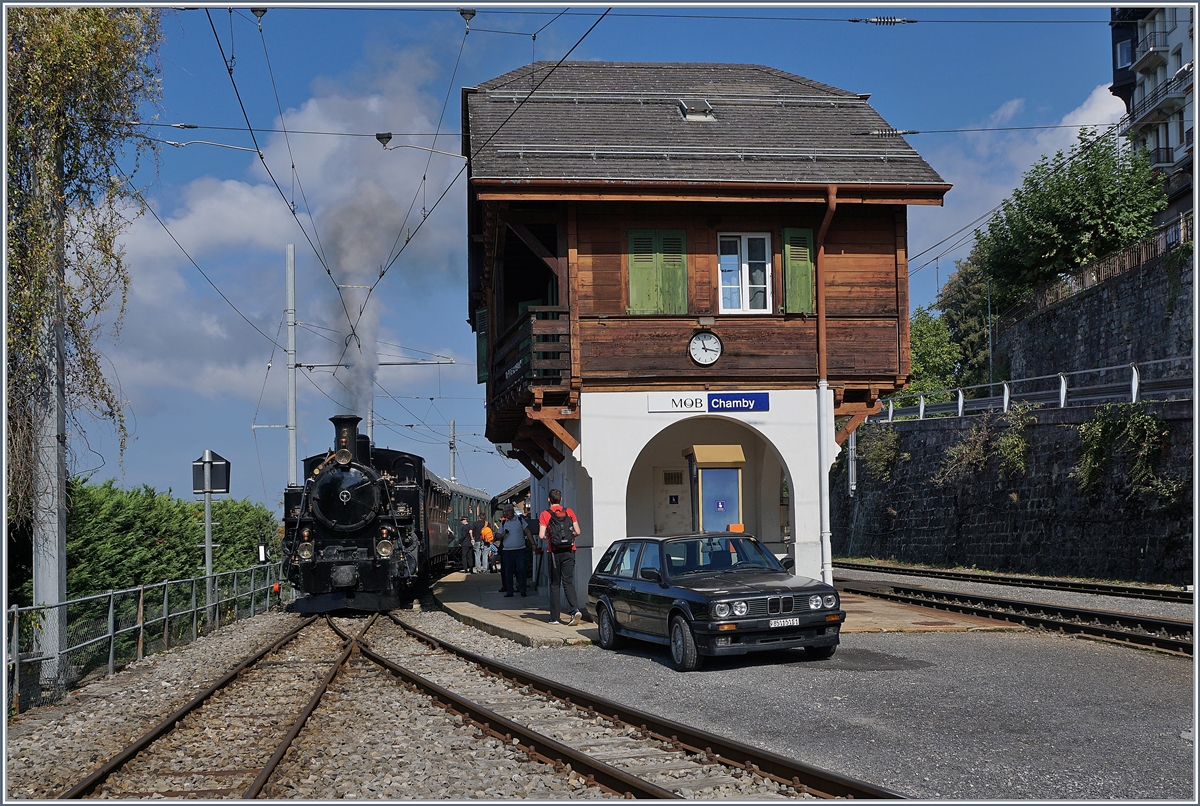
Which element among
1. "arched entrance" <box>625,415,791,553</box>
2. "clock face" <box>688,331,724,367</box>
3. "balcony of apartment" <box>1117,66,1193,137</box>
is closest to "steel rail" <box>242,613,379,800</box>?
"arched entrance" <box>625,415,791,553</box>

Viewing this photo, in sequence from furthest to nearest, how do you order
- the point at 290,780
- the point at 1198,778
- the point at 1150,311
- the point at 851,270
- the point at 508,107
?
the point at 1150,311 → the point at 508,107 → the point at 851,270 → the point at 290,780 → the point at 1198,778

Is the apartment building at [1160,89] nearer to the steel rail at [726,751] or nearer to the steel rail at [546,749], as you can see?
the steel rail at [726,751]

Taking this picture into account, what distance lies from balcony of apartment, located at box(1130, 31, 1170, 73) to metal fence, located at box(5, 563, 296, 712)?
52900 millimetres

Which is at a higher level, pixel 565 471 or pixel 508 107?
pixel 508 107

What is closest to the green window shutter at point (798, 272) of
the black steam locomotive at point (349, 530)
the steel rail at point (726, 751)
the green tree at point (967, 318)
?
the black steam locomotive at point (349, 530)

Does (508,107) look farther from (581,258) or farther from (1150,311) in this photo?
(1150,311)

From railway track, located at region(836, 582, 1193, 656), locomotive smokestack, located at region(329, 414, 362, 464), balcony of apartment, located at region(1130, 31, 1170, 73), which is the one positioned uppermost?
balcony of apartment, located at region(1130, 31, 1170, 73)

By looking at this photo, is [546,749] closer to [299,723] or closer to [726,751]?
[726,751]

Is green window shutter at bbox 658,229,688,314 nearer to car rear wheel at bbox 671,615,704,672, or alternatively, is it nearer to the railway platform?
the railway platform

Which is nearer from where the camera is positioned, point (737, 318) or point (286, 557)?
point (737, 318)

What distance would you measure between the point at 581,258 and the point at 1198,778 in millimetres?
Answer: 11998

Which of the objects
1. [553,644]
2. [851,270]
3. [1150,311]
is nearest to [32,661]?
[553,644]

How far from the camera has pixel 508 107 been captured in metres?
18.7

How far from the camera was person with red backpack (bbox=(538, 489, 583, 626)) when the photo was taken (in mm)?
15750
